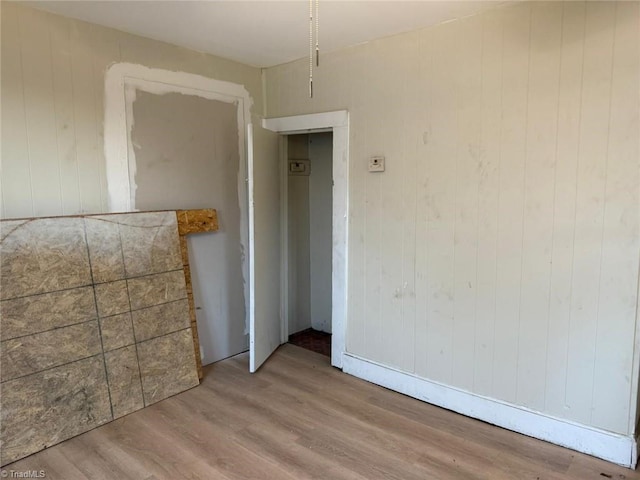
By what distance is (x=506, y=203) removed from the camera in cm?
250

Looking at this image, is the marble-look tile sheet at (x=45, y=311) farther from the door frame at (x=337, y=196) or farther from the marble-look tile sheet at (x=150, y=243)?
the door frame at (x=337, y=196)

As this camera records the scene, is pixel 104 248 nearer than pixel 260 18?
No

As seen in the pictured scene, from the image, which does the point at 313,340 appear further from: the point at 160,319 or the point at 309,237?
the point at 160,319

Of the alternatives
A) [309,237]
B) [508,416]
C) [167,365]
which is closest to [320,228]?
[309,237]

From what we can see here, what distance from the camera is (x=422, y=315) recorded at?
292cm

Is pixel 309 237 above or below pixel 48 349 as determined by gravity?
above

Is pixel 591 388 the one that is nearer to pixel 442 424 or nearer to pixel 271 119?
pixel 442 424

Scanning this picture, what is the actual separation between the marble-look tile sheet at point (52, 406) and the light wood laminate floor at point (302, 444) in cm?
6

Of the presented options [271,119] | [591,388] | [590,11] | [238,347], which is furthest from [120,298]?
[590,11]

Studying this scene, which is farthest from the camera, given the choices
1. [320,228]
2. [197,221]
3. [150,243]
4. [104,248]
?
[320,228]

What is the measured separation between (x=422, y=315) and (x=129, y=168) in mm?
2178

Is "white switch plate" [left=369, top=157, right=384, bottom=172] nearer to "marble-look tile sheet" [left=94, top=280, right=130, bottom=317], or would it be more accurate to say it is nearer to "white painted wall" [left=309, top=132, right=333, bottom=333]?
"white painted wall" [left=309, top=132, right=333, bottom=333]

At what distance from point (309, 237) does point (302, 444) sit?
7.27 feet

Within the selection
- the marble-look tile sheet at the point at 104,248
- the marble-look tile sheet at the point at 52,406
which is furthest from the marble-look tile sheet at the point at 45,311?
the marble-look tile sheet at the point at 52,406
